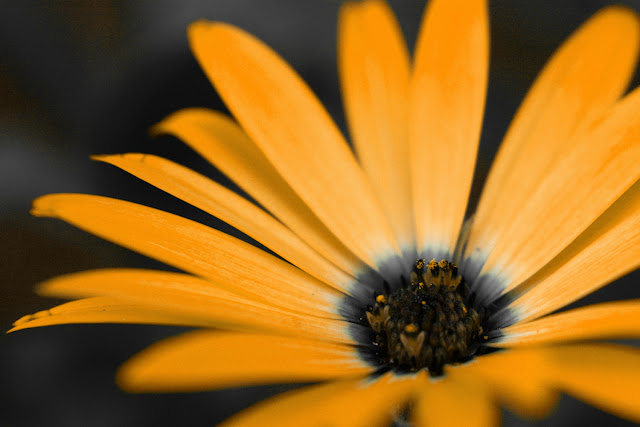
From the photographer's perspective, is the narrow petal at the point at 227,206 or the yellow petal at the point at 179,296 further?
the narrow petal at the point at 227,206

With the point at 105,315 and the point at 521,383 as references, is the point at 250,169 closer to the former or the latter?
the point at 105,315

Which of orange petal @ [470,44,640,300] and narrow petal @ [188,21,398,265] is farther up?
narrow petal @ [188,21,398,265]

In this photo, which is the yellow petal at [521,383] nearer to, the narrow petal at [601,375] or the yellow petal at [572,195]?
the narrow petal at [601,375]

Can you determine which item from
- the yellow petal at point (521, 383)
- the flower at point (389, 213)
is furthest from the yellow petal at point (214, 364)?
the yellow petal at point (521, 383)

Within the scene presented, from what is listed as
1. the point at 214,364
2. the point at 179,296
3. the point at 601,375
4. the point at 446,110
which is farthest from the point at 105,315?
the point at 446,110

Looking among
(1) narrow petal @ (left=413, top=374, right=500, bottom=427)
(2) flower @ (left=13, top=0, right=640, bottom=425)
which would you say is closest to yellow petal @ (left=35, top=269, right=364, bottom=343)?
(2) flower @ (left=13, top=0, right=640, bottom=425)

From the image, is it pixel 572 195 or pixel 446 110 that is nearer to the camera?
pixel 572 195

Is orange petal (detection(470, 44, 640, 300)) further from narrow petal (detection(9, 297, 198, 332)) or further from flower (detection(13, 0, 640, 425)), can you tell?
narrow petal (detection(9, 297, 198, 332))
